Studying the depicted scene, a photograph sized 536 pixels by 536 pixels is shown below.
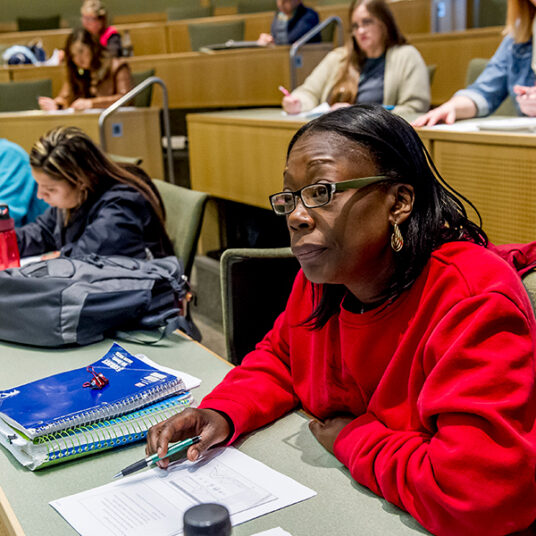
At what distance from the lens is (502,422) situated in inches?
30.9

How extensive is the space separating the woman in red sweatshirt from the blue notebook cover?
144mm

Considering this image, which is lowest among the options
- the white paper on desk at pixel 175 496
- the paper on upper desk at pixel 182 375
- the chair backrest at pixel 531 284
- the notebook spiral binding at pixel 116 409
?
the paper on upper desk at pixel 182 375

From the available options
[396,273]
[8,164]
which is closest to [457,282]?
[396,273]

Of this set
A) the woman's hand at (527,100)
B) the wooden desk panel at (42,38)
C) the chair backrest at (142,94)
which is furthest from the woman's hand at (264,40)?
the woman's hand at (527,100)

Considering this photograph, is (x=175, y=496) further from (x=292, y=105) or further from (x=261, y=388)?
(x=292, y=105)

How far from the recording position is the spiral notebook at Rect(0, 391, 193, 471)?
3.59 feet

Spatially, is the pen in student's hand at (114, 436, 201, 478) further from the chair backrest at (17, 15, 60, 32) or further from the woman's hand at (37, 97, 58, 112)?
the chair backrest at (17, 15, 60, 32)

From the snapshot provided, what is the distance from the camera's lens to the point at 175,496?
0.97 m

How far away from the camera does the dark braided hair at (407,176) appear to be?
3.18ft

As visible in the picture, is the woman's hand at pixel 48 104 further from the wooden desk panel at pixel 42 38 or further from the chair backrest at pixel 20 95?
the wooden desk panel at pixel 42 38

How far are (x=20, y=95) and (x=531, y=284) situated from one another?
528cm

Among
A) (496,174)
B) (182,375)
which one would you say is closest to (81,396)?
(182,375)

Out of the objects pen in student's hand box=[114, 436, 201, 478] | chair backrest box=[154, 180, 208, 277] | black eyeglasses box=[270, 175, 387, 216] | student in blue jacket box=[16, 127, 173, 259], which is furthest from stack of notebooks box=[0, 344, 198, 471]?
chair backrest box=[154, 180, 208, 277]

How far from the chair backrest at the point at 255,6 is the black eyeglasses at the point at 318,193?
7.76 m
